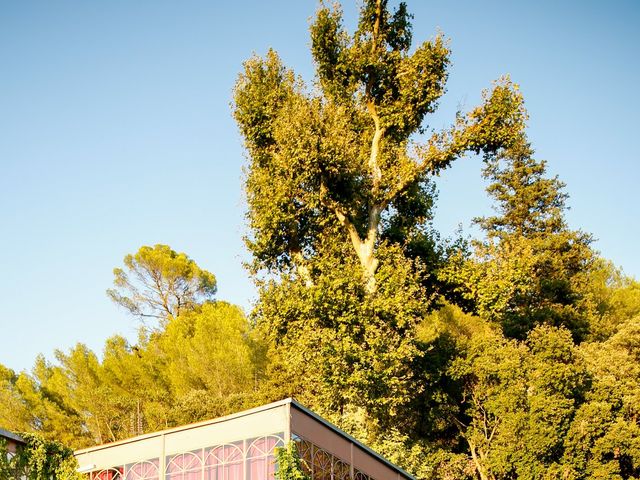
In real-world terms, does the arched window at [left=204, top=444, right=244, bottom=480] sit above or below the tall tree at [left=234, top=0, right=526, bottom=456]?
below

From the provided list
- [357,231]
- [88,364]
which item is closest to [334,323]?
[357,231]

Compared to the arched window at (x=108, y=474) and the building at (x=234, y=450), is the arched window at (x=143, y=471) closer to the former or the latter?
the building at (x=234, y=450)

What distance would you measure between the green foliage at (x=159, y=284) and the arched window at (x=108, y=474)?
32763 mm

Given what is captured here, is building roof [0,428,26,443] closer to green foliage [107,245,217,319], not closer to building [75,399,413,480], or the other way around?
building [75,399,413,480]

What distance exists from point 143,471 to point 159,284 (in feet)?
113

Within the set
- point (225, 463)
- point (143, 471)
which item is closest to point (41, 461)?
point (143, 471)

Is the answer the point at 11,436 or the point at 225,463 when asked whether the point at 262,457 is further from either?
the point at 11,436

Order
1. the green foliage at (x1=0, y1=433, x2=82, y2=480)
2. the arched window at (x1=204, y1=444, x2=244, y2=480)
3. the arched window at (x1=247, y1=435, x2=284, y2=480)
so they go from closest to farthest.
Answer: the arched window at (x1=247, y1=435, x2=284, y2=480) < the arched window at (x1=204, y1=444, x2=244, y2=480) < the green foliage at (x1=0, y1=433, x2=82, y2=480)

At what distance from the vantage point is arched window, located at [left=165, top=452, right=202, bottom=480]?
16109mm

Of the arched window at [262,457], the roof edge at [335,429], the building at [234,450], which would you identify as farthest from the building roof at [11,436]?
the roof edge at [335,429]

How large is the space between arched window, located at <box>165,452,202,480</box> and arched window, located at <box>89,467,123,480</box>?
4.13ft

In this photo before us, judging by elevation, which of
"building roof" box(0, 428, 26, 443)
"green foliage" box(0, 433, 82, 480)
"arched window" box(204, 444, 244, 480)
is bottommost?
"arched window" box(204, 444, 244, 480)

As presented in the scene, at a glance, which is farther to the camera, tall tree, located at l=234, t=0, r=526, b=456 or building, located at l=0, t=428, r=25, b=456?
tall tree, located at l=234, t=0, r=526, b=456

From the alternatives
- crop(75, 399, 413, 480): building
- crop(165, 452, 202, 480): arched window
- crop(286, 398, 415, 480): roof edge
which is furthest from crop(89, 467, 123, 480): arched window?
crop(286, 398, 415, 480): roof edge
